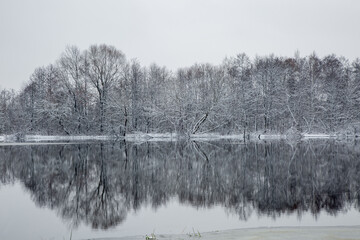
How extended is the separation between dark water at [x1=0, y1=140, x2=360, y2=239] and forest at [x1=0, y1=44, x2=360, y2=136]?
34.8m

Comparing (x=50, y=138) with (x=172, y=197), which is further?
(x=50, y=138)

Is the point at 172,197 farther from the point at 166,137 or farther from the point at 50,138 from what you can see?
the point at 50,138

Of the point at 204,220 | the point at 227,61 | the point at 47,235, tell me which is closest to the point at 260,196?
the point at 204,220

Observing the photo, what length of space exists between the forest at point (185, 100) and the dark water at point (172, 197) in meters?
34.8

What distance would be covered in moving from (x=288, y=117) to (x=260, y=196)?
48.0m

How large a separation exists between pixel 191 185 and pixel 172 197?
1.97 metres

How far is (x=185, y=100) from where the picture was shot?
55375mm

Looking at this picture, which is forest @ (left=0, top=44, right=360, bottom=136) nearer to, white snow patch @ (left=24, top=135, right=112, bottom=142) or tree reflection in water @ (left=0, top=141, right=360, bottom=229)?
white snow patch @ (left=24, top=135, right=112, bottom=142)

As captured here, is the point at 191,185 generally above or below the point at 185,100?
below

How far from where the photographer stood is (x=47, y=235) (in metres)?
7.60

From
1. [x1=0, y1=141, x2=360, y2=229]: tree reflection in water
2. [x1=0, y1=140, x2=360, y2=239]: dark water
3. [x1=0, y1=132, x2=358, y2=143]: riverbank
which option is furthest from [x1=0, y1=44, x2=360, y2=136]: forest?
[x1=0, y1=140, x2=360, y2=239]: dark water

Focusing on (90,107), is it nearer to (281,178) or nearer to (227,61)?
(227,61)

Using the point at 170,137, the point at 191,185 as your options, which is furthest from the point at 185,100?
the point at 191,185

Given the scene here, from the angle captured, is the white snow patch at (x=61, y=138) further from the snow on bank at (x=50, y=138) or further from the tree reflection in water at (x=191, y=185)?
the tree reflection in water at (x=191, y=185)
